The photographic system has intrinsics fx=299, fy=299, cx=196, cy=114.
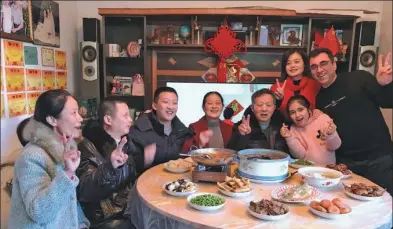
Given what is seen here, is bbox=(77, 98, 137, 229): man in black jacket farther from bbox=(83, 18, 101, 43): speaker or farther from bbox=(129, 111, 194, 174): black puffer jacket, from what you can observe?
bbox=(83, 18, 101, 43): speaker

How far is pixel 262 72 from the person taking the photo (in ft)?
12.7

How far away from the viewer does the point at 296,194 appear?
126 cm

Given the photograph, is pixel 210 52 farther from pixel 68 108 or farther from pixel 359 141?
pixel 68 108

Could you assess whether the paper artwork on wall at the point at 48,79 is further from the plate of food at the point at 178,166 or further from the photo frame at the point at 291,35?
the photo frame at the point at 291,35

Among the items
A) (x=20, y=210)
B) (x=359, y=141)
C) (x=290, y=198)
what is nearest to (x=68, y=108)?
(x=20, y=210)

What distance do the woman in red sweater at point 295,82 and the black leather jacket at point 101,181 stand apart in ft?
4.07

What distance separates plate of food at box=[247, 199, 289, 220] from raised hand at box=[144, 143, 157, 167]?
2.94 feet

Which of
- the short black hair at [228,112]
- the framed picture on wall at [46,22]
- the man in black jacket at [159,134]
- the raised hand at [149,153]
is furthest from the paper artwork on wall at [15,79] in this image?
the short black hair at [228,112]

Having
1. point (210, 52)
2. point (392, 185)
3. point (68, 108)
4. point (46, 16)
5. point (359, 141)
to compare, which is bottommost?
A: point (392, 185)

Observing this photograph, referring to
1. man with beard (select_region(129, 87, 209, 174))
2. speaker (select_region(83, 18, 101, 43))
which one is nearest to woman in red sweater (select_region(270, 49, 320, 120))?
man with beard (select_region(129, 87, 209, 174))

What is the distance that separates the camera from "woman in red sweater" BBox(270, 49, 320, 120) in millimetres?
2227

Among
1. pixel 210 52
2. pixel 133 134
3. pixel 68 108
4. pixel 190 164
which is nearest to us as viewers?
pixel 68 108

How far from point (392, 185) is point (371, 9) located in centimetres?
261

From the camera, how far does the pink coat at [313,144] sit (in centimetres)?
191
